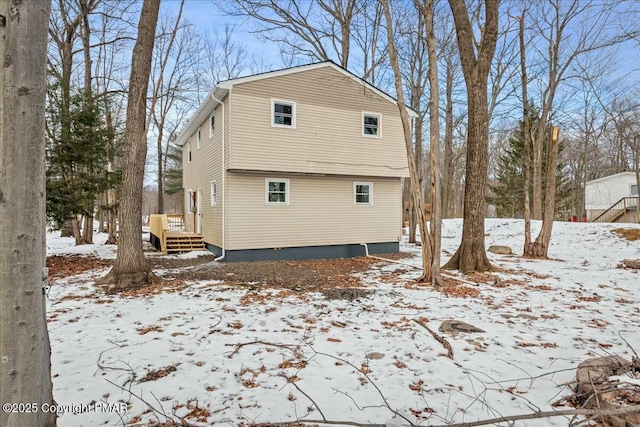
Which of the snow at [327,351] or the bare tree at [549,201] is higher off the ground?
the bare tree at [549,201]

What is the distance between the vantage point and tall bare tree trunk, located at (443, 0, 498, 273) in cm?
851

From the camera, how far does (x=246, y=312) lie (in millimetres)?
5145

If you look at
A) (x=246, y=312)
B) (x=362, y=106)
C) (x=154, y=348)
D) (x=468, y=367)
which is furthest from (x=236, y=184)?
(x=468, y=367)

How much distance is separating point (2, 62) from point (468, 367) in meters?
3.99

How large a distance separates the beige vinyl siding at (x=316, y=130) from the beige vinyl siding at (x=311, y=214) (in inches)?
22.5

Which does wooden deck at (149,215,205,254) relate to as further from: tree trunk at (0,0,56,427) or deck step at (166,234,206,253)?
tree trunk at (0,0,56,427)

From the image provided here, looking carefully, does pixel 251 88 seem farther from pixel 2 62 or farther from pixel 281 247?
pixel 2 62

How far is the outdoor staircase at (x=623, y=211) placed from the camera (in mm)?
21786

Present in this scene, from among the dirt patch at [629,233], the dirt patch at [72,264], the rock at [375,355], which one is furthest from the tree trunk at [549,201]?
the dirt patch at [72,264]

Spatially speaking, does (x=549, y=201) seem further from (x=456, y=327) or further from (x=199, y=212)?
(x=199, y=212)

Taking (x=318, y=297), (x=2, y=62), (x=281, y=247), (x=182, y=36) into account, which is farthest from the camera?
(x=182, y=36)

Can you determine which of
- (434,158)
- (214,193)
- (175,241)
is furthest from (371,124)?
(175,241)

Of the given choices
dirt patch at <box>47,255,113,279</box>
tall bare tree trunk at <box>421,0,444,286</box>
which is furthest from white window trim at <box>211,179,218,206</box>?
tall bare tree trunk at <box>421,0,444,286</box>

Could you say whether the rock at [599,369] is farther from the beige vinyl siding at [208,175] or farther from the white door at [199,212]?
the white door at [199,212]
